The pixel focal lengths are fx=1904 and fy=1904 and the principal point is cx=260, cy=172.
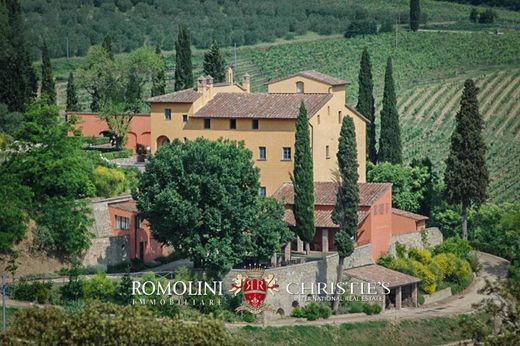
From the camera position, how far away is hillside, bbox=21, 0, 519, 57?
112 m

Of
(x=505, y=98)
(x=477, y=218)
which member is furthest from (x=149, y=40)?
(x=477, y=218)

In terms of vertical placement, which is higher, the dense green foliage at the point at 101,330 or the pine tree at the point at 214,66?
the pine tree at the point at 214,66

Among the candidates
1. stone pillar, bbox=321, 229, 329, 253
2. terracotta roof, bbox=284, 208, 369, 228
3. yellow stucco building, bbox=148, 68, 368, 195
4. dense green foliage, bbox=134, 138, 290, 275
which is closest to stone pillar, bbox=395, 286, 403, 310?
terracotta roof, bbox=284, 208, 369, 228

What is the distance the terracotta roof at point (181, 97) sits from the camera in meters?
75.7

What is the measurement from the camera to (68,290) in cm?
6266

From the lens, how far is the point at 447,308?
69.6 meters

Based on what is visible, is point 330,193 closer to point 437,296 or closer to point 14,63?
point 437,296

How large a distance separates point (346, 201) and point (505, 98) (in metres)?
37.8

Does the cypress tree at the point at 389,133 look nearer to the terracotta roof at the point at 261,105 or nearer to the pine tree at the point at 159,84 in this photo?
the terracotta roof at the point at 261,105

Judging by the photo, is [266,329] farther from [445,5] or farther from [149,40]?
[445,5]

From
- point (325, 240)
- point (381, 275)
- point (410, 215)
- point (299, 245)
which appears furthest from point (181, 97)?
point (381, 275)

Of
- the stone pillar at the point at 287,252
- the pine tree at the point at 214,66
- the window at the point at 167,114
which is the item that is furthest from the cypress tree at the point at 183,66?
the stone pillar at the point at 287,252

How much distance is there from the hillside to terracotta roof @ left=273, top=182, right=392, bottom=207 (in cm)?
3427

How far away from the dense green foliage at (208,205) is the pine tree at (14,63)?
44.6 ft
